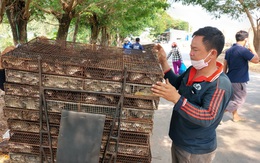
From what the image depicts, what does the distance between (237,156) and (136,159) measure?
256 centimetres

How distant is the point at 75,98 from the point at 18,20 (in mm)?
6365

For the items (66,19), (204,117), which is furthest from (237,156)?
(66,19)

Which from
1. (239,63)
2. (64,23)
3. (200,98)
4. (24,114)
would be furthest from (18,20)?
(200,98)

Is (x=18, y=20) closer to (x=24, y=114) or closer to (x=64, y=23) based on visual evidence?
(x=64, y=23)

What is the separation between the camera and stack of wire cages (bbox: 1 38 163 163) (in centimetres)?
168

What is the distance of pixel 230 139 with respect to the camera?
4.42 metres

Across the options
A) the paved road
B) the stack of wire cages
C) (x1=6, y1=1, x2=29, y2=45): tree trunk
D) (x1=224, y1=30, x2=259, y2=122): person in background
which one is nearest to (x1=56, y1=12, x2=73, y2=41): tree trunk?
(x1=6, y1=1, x2=29, y2=45): tree trunk

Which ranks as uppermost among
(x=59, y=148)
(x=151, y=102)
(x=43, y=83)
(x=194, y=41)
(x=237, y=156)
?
(x=194, y=41)

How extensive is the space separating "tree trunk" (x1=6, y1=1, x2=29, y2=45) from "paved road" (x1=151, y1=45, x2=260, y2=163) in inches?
181

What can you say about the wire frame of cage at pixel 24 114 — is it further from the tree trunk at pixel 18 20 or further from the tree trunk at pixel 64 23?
the tree trunk at pixel 64 23

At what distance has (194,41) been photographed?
1.93 metres

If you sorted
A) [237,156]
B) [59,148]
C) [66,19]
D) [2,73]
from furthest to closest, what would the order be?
[66,19], [237,156], [2,73], [59,148]

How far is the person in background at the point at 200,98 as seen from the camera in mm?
1713

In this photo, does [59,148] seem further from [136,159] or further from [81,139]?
[136,159]
